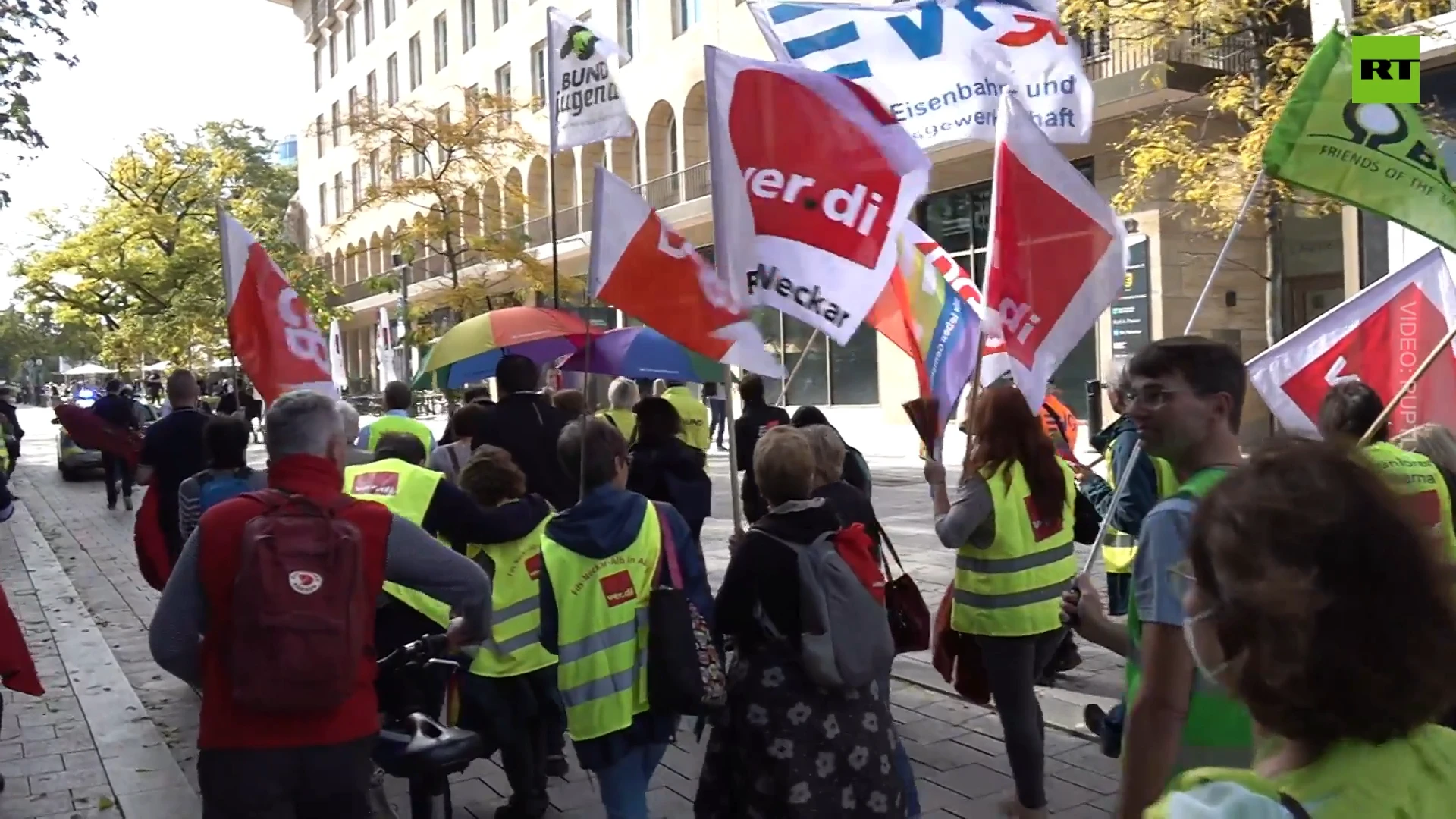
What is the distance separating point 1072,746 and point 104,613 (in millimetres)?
7669

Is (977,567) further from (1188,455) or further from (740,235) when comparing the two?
(1188,455)

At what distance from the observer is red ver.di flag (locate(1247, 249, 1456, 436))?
545 cm

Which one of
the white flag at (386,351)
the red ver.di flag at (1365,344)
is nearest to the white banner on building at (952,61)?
the red ver.di flag at (1365,344)

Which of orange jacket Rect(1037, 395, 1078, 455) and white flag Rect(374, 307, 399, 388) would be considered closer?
orange jacket Rect(1037, 395, 1078, 455)

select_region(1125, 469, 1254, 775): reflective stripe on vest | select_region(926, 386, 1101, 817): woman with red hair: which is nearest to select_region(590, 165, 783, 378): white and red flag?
select_region(926, 386, 1101, 817): woman with red hair

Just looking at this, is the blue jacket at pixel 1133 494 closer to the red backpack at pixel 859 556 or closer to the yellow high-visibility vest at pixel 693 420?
the red backpack at pixel 859 556

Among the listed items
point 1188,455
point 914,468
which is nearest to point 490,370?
point 1188,455

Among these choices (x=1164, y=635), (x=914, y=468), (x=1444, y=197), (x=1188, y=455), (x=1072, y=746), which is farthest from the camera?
(x=914, y=468)

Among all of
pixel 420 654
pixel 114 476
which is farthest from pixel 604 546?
pixel 114 476

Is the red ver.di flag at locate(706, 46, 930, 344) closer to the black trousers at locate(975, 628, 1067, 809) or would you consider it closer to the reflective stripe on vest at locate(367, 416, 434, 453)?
the black trousers at locate(975, 628, 1067, 809)

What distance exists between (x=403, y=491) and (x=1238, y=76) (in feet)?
38.8

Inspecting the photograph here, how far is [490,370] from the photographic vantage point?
30.3 ft

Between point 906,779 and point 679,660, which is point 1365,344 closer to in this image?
point 906,779

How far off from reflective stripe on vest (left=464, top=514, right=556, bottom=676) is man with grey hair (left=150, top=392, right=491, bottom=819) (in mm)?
1581
